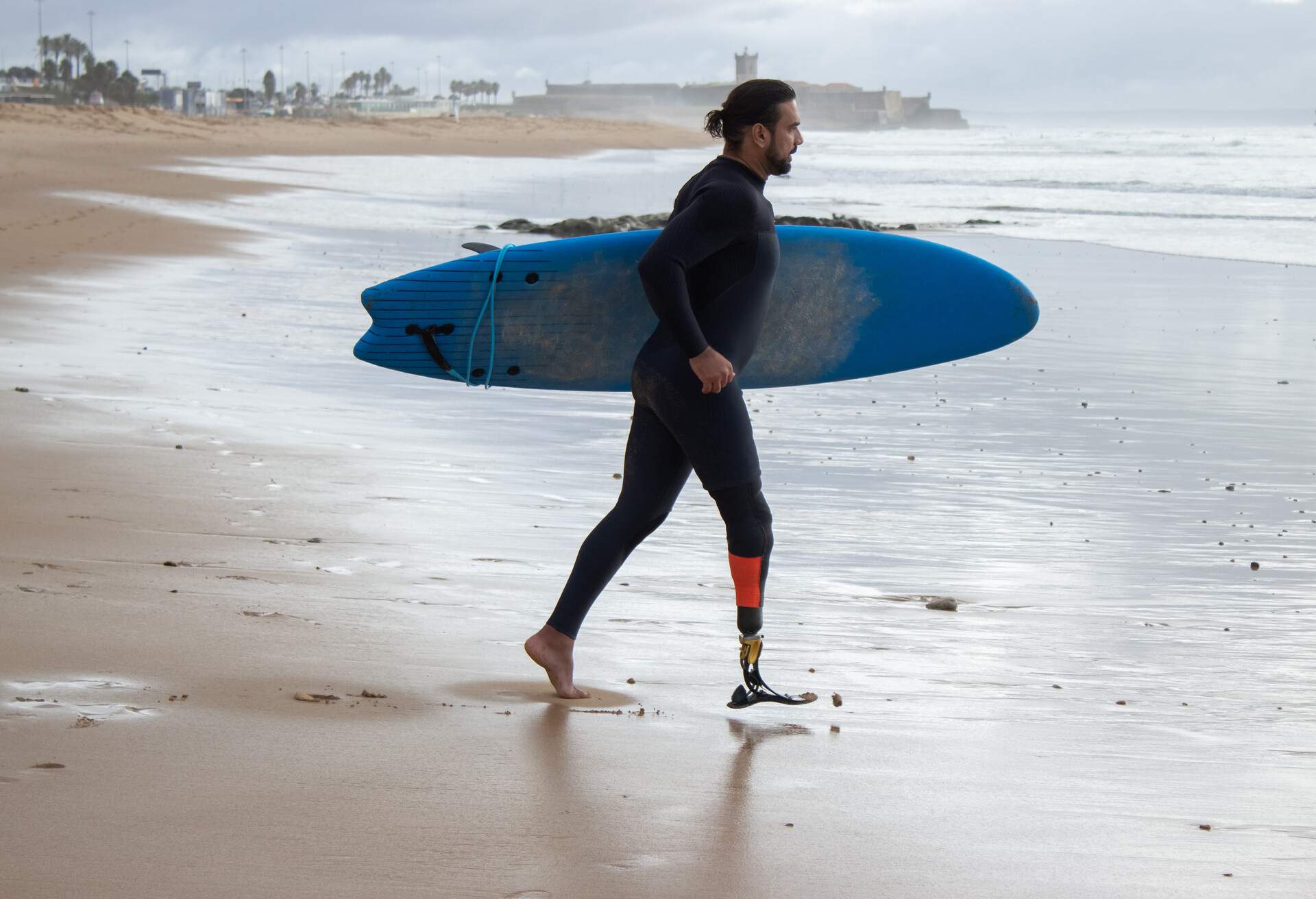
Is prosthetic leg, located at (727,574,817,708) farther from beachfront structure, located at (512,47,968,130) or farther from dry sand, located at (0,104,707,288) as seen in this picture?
beachfront structure, located at (512,47,968,130)

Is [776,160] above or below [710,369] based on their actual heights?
above

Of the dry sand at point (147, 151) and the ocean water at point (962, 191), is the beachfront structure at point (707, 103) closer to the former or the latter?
the dry sand at point (147, 151)

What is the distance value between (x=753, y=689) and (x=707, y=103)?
189 metres

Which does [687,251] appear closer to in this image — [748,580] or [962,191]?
[748,580]

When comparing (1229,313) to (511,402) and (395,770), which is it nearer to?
(511,402)

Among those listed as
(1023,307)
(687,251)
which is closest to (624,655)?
(687,251)

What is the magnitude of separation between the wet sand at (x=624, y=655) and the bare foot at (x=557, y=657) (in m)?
0.06

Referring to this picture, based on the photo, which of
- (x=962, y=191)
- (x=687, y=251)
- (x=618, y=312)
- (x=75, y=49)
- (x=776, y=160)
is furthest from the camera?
(x=75, y=49)

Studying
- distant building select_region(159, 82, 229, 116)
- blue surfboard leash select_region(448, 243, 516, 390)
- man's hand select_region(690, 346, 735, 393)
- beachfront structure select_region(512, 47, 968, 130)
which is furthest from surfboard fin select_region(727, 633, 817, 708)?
beachfront structure select_region(512, 47, 968, 130)

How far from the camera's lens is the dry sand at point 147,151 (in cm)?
1376

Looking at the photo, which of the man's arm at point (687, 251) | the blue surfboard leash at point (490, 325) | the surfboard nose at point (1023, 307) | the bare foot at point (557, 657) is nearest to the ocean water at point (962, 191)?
the surfboard nose at point (1023, 307)

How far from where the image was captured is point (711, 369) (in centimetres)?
296

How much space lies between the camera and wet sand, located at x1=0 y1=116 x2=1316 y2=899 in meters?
2.31

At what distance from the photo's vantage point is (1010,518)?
4977 millimetres
